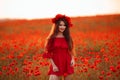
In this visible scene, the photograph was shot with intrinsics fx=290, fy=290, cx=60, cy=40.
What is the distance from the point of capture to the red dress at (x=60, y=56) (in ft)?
9.11

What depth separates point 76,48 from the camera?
3473mm

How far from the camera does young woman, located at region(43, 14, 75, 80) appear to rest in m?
2.78

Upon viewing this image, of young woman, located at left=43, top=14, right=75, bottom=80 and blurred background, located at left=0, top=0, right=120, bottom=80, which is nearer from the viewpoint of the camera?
young woman, located at left=43, top=14, right=75, bottom=80

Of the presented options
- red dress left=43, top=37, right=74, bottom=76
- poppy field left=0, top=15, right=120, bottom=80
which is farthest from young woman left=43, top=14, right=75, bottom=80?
poppy field left=0, top=15, right=120, bottom=80

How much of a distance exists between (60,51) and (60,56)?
49mm

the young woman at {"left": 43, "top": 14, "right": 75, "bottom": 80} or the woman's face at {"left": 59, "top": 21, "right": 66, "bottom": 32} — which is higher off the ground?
the woman's face at {"left": 59, "top": 21, "right": 66, "bottom": 32}

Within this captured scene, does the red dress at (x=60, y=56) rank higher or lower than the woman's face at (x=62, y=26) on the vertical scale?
lower

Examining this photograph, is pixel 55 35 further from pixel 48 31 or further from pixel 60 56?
pixel 48 31

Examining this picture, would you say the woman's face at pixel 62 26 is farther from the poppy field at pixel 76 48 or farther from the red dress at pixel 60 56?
the poppy field at pixel 76 48

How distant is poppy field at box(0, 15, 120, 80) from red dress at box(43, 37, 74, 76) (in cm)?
41

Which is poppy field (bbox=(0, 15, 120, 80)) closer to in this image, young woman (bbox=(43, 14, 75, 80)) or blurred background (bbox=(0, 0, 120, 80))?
blurred background (bbox=(0, 0, 120, 80))

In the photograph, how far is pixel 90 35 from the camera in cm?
356

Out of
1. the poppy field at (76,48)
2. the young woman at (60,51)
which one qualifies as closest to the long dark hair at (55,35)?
the young woman at (60,51)

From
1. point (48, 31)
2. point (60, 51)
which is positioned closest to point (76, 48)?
point (48, 31)
